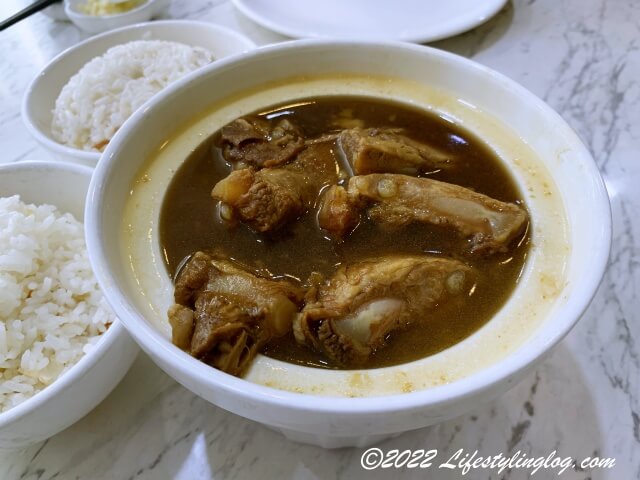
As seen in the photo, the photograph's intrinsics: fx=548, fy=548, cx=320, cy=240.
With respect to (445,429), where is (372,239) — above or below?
above

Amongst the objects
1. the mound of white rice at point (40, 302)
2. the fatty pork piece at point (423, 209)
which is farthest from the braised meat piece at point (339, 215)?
the mound of white rice at point (40, 302)

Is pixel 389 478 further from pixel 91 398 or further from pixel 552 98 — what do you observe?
pixel 552 98

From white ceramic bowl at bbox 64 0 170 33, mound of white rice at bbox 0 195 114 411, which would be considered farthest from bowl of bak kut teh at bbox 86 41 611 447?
white ceramic bowl at bbox 64 0 170 33

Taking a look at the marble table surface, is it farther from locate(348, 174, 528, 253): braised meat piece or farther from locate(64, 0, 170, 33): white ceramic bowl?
locate(64, 0, 170, 33): white ceramic bowl

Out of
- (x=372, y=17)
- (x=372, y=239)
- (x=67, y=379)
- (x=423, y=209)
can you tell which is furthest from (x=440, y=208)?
(x=372, y=17)

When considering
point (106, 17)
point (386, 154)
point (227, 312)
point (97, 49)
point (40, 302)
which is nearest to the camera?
point (227, 312)

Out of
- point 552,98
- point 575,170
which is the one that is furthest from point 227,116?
point 552,98

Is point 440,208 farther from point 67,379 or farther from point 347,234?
point 67,379
